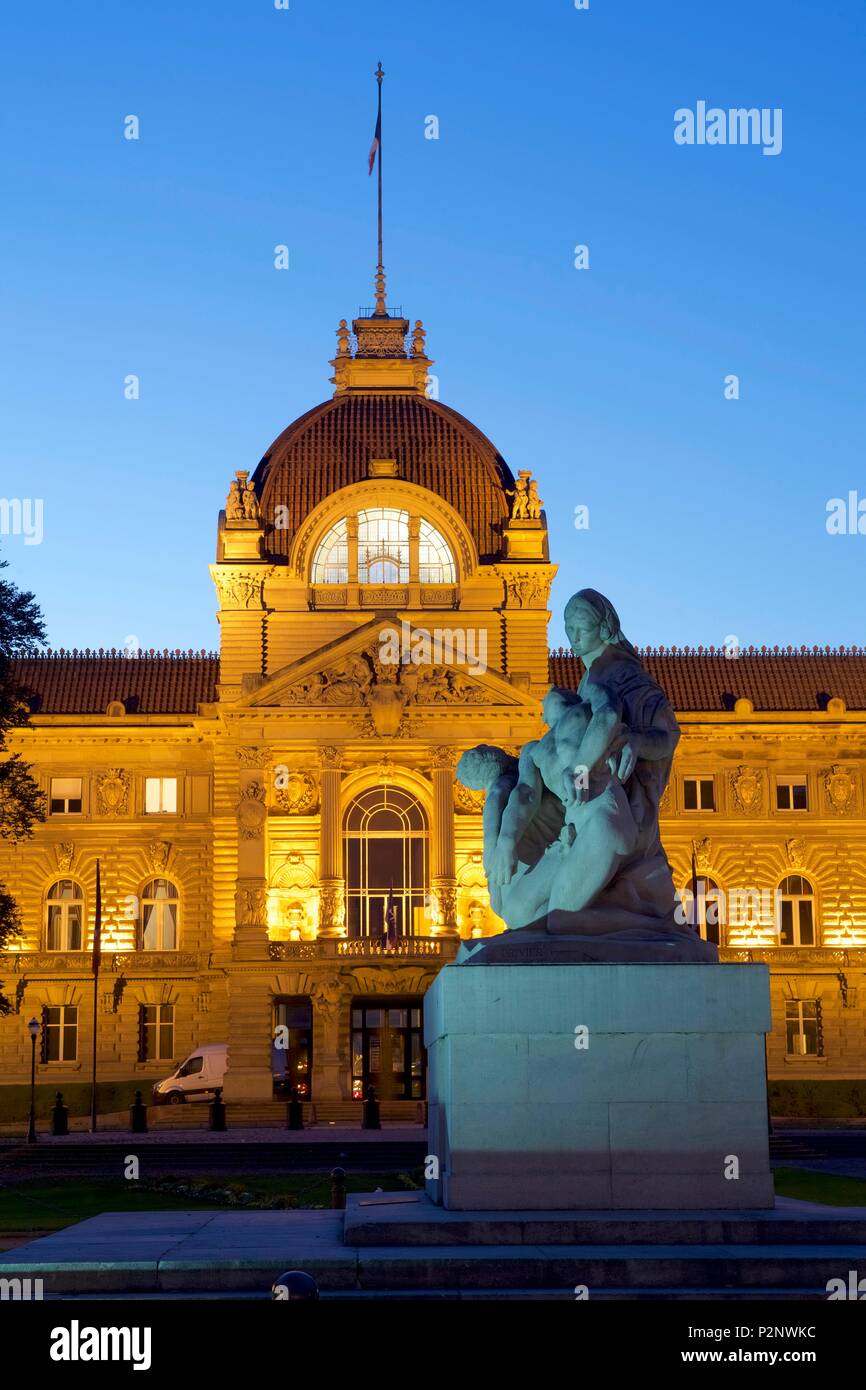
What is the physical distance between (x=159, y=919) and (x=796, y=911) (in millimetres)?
21541

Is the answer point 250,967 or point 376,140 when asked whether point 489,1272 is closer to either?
point 250,967

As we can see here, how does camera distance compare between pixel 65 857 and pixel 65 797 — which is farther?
pixel 65 797

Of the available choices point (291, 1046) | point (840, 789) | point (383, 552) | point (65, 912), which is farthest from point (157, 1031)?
point (840, 789)

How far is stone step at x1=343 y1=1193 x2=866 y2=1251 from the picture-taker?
13.4 meters

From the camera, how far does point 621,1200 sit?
14.1 metres

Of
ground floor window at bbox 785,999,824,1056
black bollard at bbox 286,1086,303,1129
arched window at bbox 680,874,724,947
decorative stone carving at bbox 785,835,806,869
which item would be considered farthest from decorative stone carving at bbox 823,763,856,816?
black bollard at bbox 286,1086,303,1129

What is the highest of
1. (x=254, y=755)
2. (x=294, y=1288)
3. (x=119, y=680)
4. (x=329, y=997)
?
(x=119, y=680)

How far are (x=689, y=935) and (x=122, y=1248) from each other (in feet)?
16.4

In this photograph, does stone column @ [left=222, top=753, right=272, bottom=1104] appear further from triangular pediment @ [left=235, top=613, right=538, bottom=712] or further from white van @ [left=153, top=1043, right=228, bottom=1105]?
triangular pediment @ [left=235, top=613, right=538, bottom=712]

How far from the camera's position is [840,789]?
65.1 meters

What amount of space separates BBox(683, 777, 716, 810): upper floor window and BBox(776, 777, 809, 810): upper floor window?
2.27 metres

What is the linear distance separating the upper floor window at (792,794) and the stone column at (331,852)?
51.6ft

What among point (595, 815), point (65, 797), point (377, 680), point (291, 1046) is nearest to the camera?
point (595, 815)

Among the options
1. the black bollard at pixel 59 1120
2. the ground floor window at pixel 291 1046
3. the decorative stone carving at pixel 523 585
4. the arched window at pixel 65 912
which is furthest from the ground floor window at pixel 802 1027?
the black bollard at pixel 59 1120
